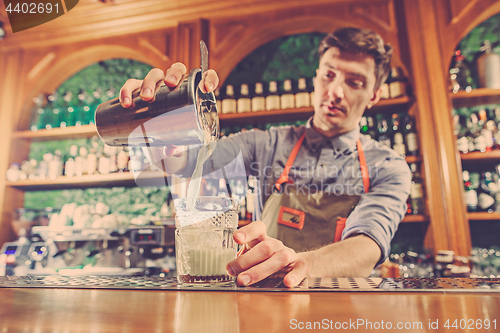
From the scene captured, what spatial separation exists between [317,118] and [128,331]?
5.06ft

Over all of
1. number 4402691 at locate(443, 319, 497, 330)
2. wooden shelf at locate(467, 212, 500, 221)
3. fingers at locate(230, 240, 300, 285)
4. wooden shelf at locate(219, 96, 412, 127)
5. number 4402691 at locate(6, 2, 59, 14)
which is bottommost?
wooden shelf at locate(467, 212, 500, 221)

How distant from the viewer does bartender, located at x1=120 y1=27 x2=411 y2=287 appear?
1.01 meters

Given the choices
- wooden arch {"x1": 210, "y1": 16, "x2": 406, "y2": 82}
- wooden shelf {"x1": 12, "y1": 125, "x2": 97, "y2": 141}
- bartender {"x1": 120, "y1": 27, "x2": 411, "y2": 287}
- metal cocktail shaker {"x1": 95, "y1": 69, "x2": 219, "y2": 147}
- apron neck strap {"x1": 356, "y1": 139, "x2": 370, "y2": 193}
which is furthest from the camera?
wooden shelf {"x1": 12, "y1": 125, "x2": 97, "y2": 141}

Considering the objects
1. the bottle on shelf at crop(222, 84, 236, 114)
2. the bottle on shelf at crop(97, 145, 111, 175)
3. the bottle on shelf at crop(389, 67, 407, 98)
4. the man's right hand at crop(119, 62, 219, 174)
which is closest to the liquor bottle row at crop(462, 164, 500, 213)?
the bottle on shelf at crop(389, 67, 407, 98)

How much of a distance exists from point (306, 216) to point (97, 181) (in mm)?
1952

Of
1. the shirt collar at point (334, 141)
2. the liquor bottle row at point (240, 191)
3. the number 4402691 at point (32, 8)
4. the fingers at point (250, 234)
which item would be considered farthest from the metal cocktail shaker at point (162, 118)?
the number 4402691 at point (32, 8)

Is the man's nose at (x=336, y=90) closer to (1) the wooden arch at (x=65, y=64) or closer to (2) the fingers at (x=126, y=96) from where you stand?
(2) the fingers at (x=126, y=96)

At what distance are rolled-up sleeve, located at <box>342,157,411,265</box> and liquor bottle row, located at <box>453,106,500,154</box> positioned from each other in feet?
3.27

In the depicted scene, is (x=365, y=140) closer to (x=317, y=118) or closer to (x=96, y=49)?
(x=317, y=118)

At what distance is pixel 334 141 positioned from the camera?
1.56m

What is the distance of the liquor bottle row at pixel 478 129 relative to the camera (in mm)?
2096

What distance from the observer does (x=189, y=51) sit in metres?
2.51

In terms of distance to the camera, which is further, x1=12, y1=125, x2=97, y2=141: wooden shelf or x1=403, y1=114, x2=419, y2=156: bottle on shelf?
x1=12, y1=125, x2=97, y2=141: wooden shelf

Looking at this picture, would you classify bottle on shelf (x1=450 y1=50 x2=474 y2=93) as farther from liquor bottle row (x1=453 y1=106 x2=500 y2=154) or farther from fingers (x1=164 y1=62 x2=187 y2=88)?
fingers (x1=164 y1=62 x2=187 y2=88)
